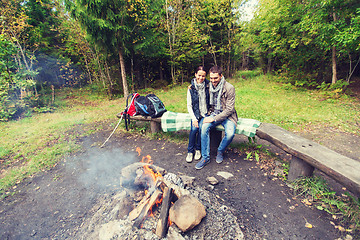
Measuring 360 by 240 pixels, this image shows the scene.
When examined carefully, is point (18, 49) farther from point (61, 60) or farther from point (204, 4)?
point (204, 4)

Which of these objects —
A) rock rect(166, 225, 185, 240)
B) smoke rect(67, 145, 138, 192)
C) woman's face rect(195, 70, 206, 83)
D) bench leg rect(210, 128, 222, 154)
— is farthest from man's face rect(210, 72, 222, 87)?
rock rect(166, 225, 185, 240)

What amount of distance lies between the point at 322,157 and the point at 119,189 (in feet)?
9.16

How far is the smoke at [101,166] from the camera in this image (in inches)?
103

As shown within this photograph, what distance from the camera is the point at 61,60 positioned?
40.2 feet

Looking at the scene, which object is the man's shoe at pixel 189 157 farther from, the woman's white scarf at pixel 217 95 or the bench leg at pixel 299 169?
the bench leg at pixel 299 169

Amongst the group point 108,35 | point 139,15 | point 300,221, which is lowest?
point 300,221

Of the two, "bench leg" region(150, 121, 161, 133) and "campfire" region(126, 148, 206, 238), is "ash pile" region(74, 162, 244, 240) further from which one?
"bench leg" region(150, 121, 161, 133)

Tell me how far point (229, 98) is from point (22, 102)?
8.65 meters

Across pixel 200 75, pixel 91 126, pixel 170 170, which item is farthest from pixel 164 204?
pixel 91 126

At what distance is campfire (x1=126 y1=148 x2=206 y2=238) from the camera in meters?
1.56

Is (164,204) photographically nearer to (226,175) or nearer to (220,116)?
(226,175)

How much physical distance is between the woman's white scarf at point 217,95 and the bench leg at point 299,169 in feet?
4.75

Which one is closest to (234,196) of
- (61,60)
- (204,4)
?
(204,4)

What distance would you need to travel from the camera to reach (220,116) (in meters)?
2.92
